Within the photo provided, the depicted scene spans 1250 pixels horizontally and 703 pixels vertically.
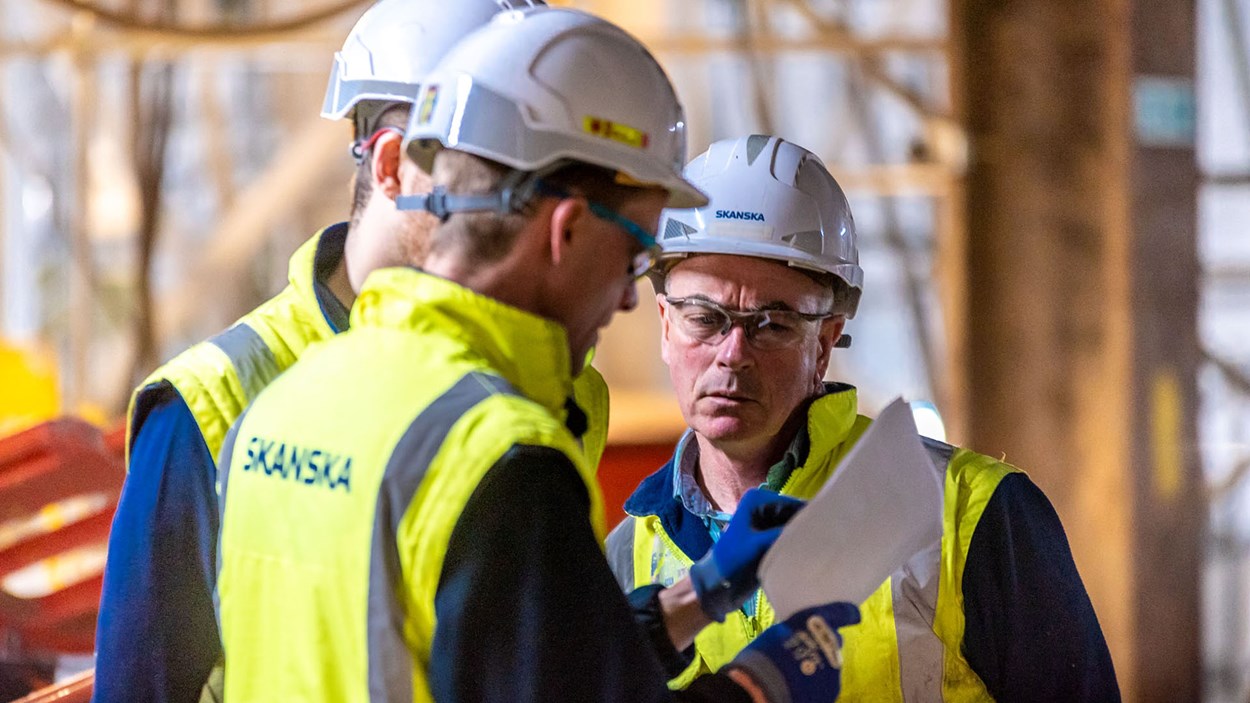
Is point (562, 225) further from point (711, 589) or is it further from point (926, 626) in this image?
point (926, 626)

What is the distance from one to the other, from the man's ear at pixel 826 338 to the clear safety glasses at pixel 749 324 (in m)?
0.08

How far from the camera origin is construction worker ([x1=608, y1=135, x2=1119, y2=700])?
243cm

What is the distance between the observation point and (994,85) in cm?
621

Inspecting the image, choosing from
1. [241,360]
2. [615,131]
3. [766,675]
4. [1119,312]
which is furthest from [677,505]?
[1119,312]

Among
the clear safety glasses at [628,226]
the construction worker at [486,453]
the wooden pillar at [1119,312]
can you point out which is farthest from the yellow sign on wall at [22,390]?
the clear safety glasses at [628,226]

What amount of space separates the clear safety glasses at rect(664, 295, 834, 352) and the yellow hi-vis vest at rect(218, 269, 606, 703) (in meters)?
1.02

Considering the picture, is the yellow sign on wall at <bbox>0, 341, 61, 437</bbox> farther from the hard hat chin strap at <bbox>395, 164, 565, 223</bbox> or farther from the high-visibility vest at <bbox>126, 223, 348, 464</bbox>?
the hard hat chin strap at <bbox>395, 164, 565, 223</bbox>

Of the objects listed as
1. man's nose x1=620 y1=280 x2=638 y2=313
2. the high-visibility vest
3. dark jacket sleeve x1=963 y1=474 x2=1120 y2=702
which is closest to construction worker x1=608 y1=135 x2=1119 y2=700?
dark jacket sleeve x1=963 y1=474 x2=1120 y2=702

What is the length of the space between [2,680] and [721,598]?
214 cm

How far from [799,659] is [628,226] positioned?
1.91ft

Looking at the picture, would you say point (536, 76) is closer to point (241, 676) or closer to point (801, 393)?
point (241, 676)

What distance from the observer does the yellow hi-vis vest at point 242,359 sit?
84.6 inches

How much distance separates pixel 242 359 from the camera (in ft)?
7.32

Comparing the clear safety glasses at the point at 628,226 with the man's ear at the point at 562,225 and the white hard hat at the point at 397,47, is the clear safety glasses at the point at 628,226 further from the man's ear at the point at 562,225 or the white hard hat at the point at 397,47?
the white hard hat at the point at 397,47
